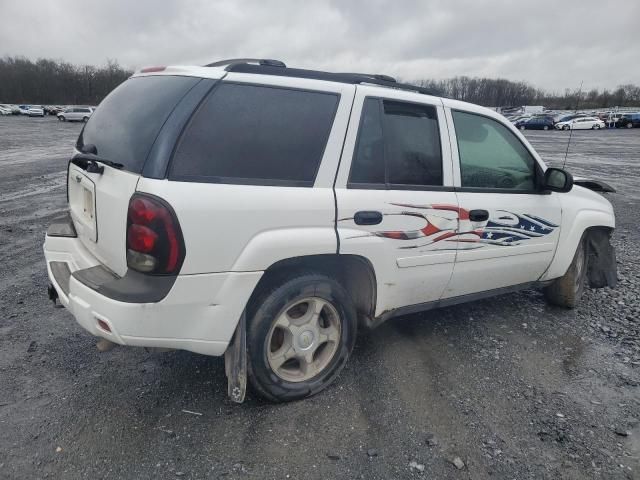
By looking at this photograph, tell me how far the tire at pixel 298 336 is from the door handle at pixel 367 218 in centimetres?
40

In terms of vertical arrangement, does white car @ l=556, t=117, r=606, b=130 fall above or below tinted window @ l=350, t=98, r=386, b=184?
above

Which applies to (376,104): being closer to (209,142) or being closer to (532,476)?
(209,142)

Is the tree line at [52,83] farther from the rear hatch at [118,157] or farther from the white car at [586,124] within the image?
the rear hatch at [118,157]

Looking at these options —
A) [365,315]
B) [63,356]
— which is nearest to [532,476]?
[365,315]

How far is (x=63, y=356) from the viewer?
323 cm

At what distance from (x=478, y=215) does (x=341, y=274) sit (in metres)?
1.12

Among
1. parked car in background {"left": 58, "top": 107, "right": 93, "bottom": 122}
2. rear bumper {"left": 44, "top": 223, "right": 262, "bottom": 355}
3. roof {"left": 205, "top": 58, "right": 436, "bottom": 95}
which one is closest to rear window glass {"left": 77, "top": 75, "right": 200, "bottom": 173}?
roof {"left": 205, "top": 58, "right": 436, "bottom": 95}

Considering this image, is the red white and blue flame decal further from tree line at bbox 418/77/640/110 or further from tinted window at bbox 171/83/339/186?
tree line at bbox 418/77/640/110

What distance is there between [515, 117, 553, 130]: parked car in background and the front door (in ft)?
178

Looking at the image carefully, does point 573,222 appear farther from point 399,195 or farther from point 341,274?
point 341,274

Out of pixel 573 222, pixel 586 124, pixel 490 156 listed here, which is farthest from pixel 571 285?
pixel 586 124

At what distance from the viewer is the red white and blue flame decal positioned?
291cm

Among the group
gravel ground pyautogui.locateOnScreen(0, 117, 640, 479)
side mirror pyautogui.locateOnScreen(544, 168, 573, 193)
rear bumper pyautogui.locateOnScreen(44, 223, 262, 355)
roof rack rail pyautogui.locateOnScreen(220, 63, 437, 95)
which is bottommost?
gravel ground pyautogui.locateOnScreen(0, 117, 640, 479)

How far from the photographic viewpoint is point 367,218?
2.70m
